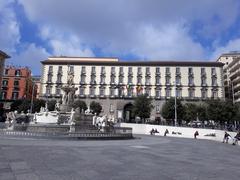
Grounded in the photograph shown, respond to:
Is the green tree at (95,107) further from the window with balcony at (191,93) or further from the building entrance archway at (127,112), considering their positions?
the window with balcony at (191,93)

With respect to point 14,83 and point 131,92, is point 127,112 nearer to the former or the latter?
point 131,92

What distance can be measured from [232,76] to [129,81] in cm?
3573

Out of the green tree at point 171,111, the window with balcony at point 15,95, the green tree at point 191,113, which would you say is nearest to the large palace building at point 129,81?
the window with balcony at point 15,95

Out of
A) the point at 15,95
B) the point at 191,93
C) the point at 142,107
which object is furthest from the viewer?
the point at 15,95

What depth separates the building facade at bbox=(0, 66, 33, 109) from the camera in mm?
80231

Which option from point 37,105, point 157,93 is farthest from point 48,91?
point 157,93

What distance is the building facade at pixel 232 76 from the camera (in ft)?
252

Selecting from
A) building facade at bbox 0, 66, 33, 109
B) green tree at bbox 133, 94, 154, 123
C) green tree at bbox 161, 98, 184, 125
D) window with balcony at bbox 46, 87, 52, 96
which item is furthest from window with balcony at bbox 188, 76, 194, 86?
building facade at bbox 0, 66, 33, 109

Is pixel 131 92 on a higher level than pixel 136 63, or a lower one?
lower

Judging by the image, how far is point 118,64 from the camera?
78.9 metres

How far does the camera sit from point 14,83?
81.5 metres

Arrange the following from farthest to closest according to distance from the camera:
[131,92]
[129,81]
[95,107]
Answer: [129,81], [131,92], [95,107]

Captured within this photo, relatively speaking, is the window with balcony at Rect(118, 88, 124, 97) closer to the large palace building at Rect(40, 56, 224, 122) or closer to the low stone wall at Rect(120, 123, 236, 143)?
the large palace building at Rect(40, 56, 224, 122)

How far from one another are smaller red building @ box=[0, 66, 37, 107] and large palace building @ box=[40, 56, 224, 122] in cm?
830
